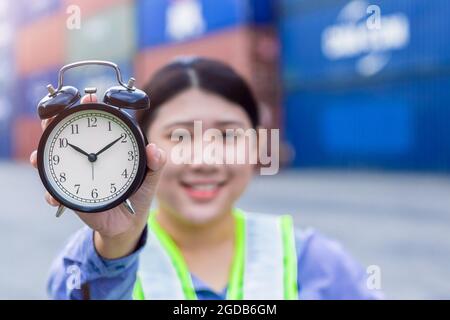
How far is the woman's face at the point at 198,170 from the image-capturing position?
1.09 metres

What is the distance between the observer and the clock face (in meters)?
0.62

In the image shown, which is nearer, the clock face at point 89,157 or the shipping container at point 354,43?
the clock face at point 89,157

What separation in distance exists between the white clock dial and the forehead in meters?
0.47

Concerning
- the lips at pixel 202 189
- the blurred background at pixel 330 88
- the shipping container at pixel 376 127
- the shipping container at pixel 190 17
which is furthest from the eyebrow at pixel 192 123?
the shipping container at pixel 376 127

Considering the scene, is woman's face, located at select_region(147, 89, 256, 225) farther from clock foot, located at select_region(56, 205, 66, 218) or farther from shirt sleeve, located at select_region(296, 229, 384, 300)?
clock foot, located at select_region(56, 205, 66, 218)

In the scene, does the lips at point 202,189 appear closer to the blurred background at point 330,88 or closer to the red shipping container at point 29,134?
the red shipping container at point 29,134

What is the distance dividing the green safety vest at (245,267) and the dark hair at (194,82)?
23 centimetres

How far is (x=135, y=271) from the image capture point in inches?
37.4

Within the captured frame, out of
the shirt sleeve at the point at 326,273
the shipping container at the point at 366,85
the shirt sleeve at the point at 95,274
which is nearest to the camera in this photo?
the shirt sleeve at the point at 95,274

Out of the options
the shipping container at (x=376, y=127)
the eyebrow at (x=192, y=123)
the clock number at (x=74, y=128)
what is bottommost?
the clock number at (x=74, y=128)

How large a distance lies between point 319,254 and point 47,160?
844 millimetres

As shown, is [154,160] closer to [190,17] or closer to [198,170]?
[198,170]

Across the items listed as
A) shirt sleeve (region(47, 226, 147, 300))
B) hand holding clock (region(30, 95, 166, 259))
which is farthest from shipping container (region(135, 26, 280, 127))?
hand holding clock (region(30, 95, 166, 259))

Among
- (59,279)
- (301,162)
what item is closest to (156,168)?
(59,279)
